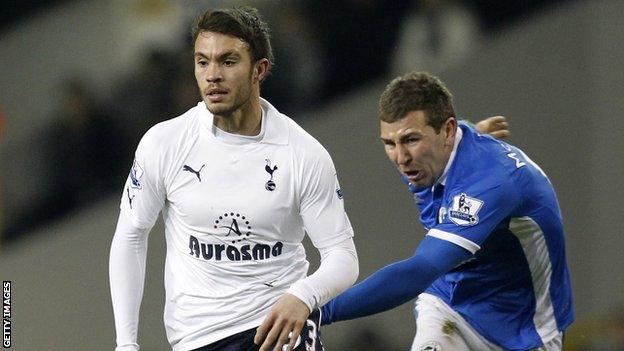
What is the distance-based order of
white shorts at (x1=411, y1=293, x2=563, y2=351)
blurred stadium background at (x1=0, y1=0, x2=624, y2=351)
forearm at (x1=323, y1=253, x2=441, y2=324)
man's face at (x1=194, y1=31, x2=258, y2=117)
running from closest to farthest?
forearm at (x1=323, y1=253, x2=441, y2=324) → man's face at (x1=194, y1=31, x2=258, y2=117) → white shorts at (x1=411, y1=293, x2=563, y2=351) → blurred stadium background at (x1=0, y1=0, x2=624, y2=351)

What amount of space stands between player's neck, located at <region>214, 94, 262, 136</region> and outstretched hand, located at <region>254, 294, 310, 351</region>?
2.71 feet

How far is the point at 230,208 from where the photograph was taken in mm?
5152

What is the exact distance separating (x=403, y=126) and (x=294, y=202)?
20.6 inches

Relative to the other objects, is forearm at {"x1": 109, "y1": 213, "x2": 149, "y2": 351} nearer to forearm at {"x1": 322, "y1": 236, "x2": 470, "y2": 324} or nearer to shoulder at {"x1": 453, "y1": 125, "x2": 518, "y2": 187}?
forearm at {"x1": 322, "y1": 236, "x2": 470, "y2": 324}

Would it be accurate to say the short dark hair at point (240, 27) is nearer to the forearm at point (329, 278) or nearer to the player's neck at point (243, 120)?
the player's neck at point (243, 120)

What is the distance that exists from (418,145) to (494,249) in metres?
0.56

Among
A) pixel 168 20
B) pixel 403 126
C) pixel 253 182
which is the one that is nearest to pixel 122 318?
pixel 253 182

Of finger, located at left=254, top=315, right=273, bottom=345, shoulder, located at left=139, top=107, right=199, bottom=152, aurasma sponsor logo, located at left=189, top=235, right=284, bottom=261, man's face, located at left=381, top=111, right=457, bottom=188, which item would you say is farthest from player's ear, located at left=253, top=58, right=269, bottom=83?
finger, located at left=254, top=315, right=273, bottom=345

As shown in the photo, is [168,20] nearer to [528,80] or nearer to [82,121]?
[82,121]

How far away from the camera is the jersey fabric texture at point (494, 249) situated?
5211mm

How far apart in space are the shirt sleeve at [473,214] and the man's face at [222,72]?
0.88m

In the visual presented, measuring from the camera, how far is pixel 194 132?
5242mm

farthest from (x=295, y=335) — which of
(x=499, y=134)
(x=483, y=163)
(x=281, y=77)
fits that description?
(x=281, y=77)

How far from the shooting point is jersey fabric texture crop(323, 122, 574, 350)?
5211mm
